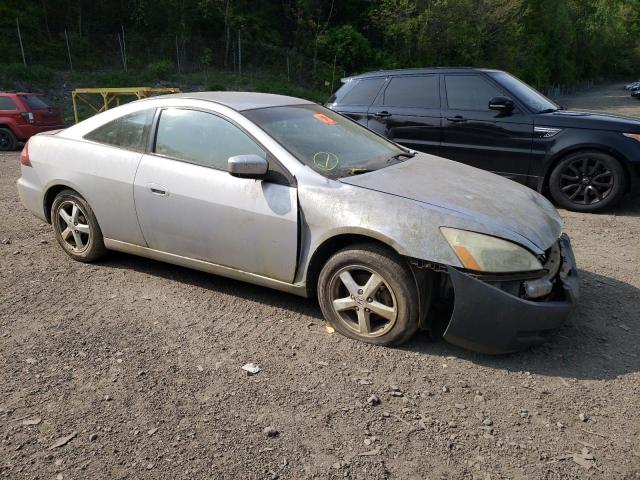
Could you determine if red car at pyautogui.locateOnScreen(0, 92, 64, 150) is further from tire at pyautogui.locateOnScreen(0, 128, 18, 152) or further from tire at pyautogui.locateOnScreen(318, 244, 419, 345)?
tire at pyautogui.locateOnScreen(318, 244, 419, 345)

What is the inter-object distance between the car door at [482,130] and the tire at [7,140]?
36.4 feet

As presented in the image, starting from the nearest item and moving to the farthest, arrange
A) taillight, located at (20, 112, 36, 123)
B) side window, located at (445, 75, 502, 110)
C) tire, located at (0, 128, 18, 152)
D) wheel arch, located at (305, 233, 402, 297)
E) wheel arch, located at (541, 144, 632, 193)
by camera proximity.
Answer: wheel arch, located at (305, 233, 402, 297)
wheel arch, located at (541, 144, 632, 193)
side window, located at (445, 75, 502, 110)
taillight, located at (20, 112, 36, 123)
tire, located at (0, 128, 18, 152)

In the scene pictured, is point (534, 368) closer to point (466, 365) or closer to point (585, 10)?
point (466, 365)

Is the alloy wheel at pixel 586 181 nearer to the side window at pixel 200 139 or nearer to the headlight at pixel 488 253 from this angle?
the headlight at pixel 488 253

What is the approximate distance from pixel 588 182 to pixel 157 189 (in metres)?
5.15

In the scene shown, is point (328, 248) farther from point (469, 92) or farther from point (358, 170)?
point (469, 92)

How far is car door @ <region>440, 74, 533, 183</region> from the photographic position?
6.82 m

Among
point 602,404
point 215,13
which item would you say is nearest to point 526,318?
point 602,404

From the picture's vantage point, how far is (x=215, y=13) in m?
30.7

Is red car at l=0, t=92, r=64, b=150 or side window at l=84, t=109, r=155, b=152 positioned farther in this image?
red car at l=0, t=92, r=64, b=150

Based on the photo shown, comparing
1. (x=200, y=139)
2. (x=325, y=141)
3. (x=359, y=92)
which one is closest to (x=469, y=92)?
(x=359, y=92)

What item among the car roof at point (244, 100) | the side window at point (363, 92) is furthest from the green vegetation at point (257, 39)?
the car roof at point (244, 100)

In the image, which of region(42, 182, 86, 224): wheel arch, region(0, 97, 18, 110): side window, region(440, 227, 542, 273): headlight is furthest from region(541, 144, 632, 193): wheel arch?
region(0, 97, 18, 110): side window

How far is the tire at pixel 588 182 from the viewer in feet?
20.9
